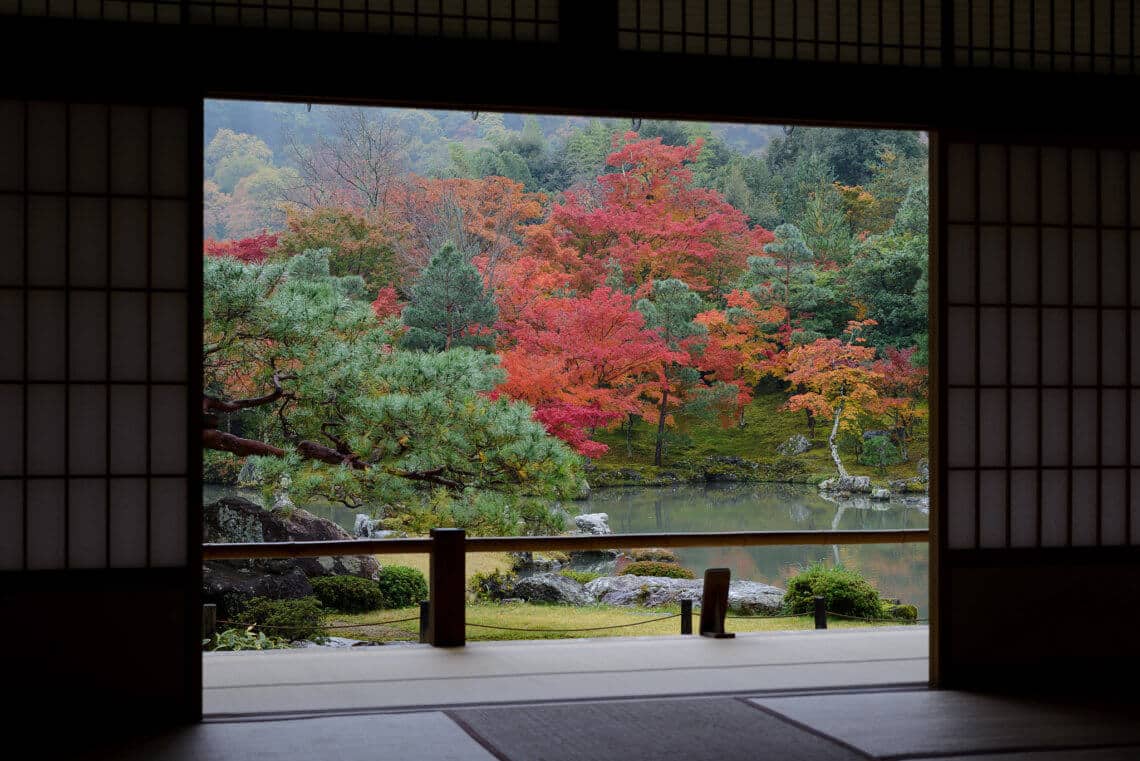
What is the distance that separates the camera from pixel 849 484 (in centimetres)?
1359

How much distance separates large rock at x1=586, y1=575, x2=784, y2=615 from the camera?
11008 millimetres

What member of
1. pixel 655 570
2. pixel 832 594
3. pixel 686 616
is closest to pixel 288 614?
pixel 655 570
